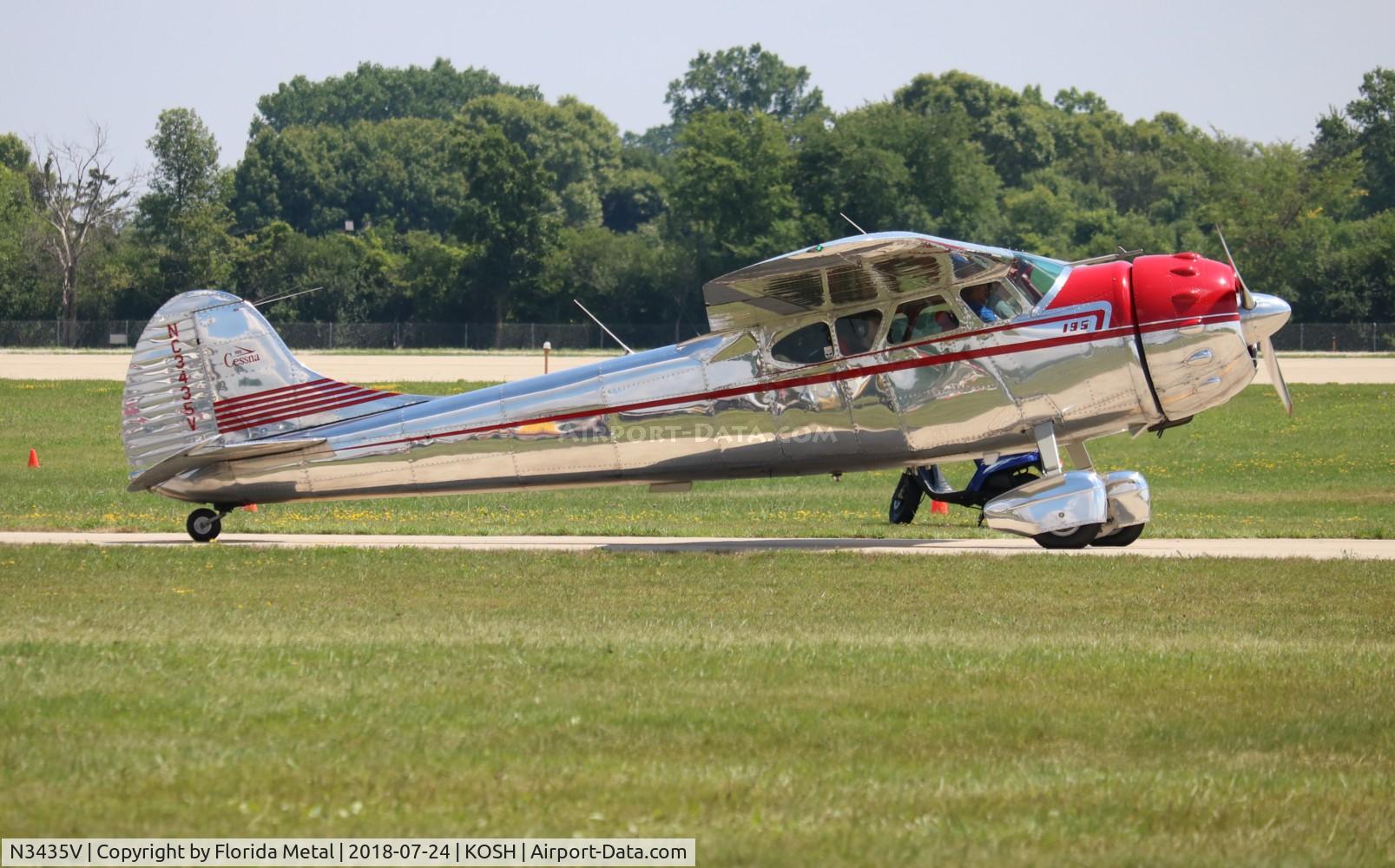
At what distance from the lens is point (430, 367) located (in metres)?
56.3

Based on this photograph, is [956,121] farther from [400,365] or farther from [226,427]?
[226,427]

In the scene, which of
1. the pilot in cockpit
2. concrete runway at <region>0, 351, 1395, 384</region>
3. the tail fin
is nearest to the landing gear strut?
the tail fin

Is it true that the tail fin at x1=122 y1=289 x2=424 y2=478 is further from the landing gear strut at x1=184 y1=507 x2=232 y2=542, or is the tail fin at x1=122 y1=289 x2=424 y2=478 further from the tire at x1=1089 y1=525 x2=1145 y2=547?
the tire at x1=1089 y1=525 x2=1145 y2=547

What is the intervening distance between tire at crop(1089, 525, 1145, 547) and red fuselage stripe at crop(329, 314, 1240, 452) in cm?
235

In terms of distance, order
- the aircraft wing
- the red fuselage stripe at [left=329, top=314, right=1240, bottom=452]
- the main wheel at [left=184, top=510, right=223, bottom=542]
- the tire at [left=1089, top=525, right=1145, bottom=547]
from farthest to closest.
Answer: the main wheel at [left=184, top=510, right=223, bottom=542]
the tire at [left=1089, top=525, right=1145, bottom=547]
the red fuselage stripe at [left=329, top=314, right=1240, bottom=452]
the aircraft wing

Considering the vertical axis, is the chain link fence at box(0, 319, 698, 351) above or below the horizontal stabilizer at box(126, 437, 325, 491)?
above

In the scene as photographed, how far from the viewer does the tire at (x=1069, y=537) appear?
54.0ft

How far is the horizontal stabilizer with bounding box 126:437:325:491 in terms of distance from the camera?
17.1 m

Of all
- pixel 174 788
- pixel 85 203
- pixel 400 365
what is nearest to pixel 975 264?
pixel 174 788

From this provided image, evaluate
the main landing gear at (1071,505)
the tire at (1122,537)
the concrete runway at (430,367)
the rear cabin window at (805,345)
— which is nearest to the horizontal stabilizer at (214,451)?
the rear cabin window at (805,345)

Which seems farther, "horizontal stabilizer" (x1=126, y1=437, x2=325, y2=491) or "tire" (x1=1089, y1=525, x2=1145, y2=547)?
"horizontal stabilizer" (x1=126, y1=437, x2=325, y2=491)

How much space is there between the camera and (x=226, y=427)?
17.2m

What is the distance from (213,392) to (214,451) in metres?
0.63

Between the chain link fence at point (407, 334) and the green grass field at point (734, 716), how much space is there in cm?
6666
